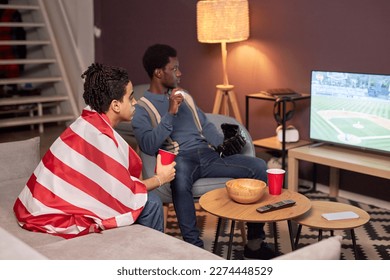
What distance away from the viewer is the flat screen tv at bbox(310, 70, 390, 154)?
3.78 m

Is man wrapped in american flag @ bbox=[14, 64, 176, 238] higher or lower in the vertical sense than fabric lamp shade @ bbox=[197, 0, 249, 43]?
lower

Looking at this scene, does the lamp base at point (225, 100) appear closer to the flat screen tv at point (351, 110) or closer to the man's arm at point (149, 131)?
the flat screen tv at point (351, 110)

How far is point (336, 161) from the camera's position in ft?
12.8

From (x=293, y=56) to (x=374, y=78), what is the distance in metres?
0.88

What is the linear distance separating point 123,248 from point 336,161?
79.9 inches

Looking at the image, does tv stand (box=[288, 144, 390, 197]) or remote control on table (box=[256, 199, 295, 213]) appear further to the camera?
tv stand (box=[288, 144, 390, 197])

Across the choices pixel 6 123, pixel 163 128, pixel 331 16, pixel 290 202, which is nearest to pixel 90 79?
pixel 163 128

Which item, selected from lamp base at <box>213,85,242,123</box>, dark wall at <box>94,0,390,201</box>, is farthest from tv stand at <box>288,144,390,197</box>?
lamp base at <box>213,85,242,123</box>

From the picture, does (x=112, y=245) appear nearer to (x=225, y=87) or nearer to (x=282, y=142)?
(x=282, y=142)

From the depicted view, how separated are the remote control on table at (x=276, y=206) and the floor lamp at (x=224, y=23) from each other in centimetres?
208

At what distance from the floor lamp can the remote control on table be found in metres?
2.08

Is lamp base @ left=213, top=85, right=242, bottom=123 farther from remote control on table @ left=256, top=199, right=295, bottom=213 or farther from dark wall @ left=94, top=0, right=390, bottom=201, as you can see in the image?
remote control on table @ left=256, top=199, right=295, bottom=213

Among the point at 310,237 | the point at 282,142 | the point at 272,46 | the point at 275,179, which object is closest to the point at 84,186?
the point at 275,179

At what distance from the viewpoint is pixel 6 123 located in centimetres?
630
